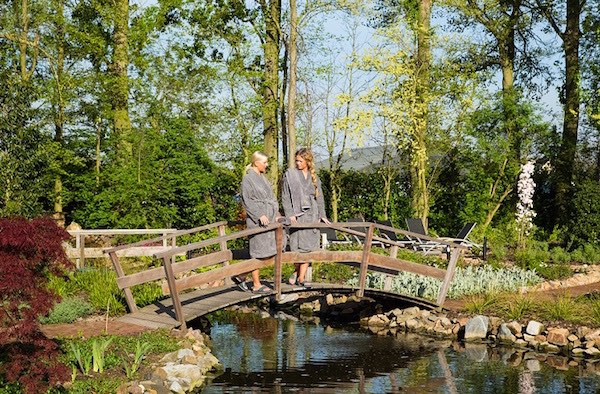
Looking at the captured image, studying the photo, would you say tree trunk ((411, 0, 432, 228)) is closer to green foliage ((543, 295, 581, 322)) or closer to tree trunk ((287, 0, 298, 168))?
tree trunk ((287, 0, 298, 168))

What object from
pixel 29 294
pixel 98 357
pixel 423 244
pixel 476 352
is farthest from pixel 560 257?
pixel 29 294

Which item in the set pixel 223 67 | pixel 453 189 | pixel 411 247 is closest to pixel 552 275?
pixel 411 247

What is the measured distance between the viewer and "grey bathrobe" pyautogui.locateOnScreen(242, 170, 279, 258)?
9.72 m

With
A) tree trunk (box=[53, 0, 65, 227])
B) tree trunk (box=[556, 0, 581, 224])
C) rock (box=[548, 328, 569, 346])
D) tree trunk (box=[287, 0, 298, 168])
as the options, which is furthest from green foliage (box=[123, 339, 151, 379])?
tree trunk (box=[556, 0, 581, 224])

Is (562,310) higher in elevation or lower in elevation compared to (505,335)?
higher

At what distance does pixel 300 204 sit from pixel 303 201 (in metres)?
0.06

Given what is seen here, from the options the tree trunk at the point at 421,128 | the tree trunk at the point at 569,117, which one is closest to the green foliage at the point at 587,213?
the tree trunk at the point at 569,117

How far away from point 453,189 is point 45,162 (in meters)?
10.2

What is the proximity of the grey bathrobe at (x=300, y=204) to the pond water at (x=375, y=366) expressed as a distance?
1.29 metres

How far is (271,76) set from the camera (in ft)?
60.2

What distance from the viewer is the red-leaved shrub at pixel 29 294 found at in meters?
5.67

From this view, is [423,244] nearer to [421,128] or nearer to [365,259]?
[421,128]

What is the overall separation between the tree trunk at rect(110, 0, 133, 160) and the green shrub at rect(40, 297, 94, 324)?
32.7 ft

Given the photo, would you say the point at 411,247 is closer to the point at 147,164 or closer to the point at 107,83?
the point at 147,164
